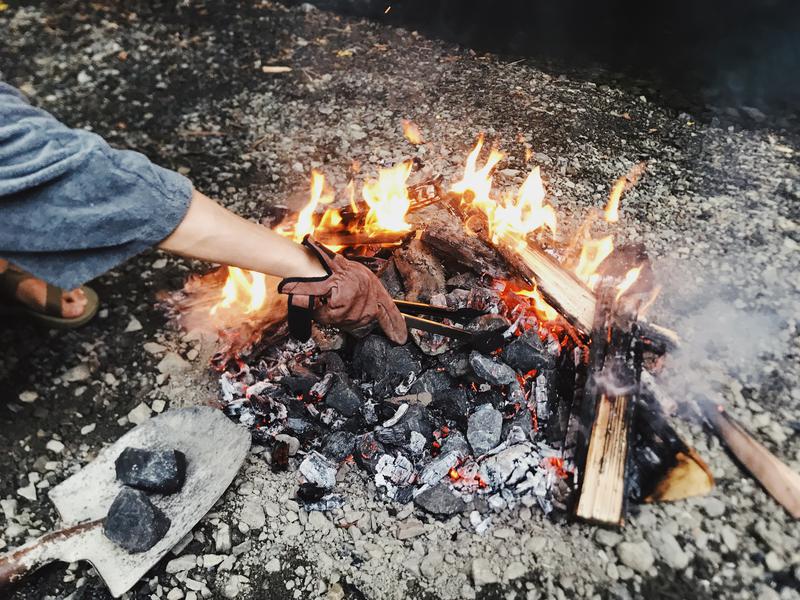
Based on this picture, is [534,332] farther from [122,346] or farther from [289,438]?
[122,346]

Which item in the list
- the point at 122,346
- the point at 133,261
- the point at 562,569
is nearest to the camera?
the point at 562,569

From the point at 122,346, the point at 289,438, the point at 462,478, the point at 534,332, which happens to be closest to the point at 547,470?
the point at 462,478

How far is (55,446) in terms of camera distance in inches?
110

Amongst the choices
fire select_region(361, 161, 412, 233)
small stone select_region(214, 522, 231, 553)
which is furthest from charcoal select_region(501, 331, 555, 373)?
small stone select_region(214, 522, 231, 553)

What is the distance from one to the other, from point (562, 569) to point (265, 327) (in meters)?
1.79

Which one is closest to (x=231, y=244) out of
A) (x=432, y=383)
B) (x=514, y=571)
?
(x=432, y=383)

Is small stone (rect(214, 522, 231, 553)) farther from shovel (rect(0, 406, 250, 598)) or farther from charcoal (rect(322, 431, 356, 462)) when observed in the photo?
charcoal (rect(322, 431, 356, 462))

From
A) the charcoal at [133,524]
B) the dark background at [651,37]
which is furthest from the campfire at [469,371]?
the dark background at [651,37]

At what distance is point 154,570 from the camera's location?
236cm

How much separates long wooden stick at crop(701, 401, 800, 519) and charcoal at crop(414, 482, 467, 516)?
1200 millimetres

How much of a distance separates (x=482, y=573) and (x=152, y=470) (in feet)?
4.78

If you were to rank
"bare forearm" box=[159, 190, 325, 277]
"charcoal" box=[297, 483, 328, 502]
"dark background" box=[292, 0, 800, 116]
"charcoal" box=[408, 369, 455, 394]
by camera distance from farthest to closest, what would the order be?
1. "dark background" box=[292, 0, 800, 116]
2. "charcoal" box=[408, 369, 455, 394]
3. "charcoal" box=[297, 483, 328, 502]
4. "bare forearm" box=[159, 190, 325, 277]

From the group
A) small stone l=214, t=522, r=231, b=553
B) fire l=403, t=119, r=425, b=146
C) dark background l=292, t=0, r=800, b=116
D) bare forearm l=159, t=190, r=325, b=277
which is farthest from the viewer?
dark background l=292, t=0, r=800, b=116

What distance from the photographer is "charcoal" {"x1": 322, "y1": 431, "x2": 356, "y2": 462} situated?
2600mm
